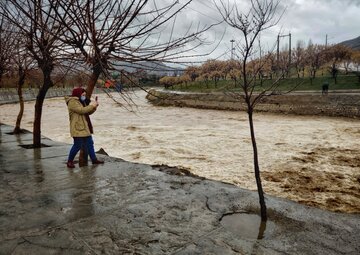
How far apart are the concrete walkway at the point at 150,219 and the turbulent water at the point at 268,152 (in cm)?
140

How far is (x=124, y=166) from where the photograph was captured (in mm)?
6637

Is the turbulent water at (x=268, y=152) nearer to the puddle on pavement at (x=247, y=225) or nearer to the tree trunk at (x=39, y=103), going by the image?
the puddle on pavement at (x=247, y=225)

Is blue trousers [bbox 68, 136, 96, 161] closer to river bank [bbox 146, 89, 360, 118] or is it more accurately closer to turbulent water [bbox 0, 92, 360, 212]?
turbulent water [bbox 0, 92, 360, 212]

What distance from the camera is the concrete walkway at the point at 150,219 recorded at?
3.29 meters

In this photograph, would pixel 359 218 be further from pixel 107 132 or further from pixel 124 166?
pixel 107 132

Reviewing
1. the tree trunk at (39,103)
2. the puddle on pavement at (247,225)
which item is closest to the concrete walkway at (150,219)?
the puddle on pavement at (247,225)

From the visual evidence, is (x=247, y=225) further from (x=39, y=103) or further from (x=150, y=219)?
(x=39, y=103)

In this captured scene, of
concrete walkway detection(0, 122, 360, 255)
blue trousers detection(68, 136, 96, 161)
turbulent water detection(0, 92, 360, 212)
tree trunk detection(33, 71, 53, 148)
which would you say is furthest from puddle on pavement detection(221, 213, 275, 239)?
tree trunk detection(33, 71, 53, 148)

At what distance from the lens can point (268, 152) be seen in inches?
497

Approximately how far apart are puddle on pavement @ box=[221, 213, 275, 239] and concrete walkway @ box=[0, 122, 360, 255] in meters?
0.01

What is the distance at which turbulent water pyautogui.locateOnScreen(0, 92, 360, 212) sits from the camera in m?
8.27

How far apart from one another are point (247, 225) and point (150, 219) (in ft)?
3.90

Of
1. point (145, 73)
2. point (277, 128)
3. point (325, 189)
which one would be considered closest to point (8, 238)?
point (145, 73)

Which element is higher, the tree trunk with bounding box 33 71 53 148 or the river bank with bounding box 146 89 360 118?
the tree trunk with bounding box 33 71 53 148
